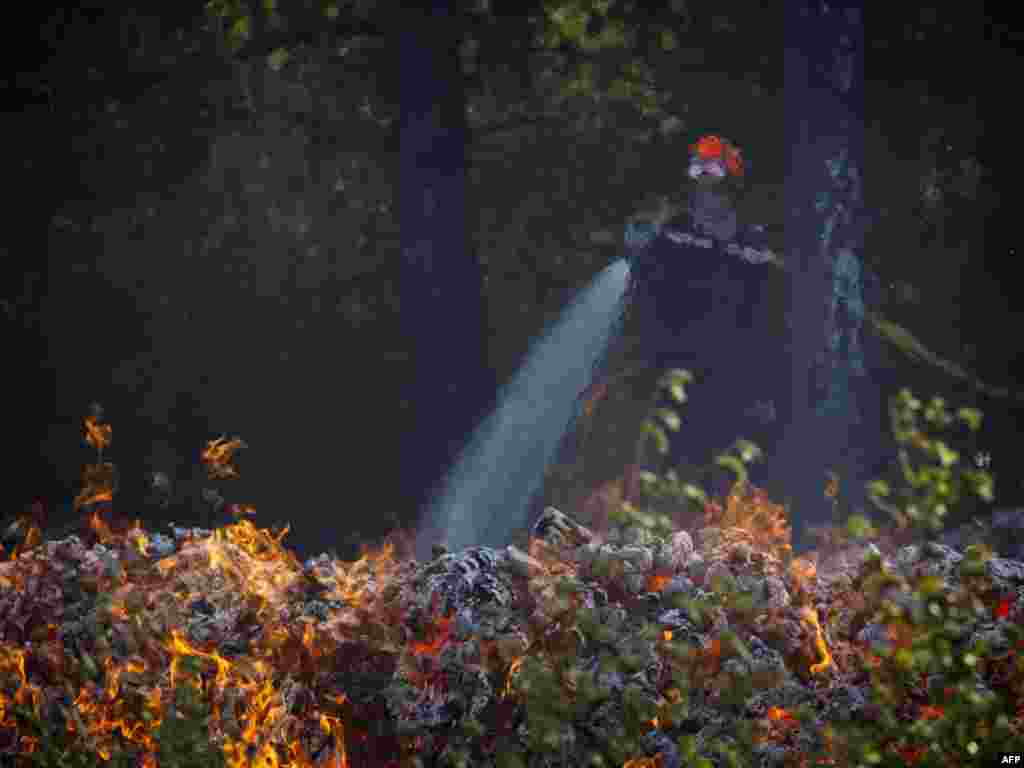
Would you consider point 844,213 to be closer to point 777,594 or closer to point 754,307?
point 754,307

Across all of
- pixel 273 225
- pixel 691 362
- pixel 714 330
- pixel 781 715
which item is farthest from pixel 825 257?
pixel 273 225

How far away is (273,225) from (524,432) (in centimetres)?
342

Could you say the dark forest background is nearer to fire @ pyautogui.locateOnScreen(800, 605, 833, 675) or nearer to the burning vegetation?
the burning vegetation

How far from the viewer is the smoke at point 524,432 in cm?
848

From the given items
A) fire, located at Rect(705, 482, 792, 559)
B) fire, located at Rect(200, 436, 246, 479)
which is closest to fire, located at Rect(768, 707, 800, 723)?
fire, located at Rect(705, 482, 792, 559)

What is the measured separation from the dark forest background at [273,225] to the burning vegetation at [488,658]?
4050 mm

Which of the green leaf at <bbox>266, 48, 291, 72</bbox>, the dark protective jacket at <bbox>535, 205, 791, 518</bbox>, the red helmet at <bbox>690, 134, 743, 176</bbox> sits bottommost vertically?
the dark protective jacket at <bbox>535, 205, 791, 518</bbox>

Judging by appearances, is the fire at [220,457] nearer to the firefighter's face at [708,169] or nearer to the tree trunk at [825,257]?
the firefighter's face at [708,169]

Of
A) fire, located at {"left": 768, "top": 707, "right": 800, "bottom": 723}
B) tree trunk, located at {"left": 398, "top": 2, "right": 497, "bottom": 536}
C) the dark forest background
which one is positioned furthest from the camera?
the dark forest background

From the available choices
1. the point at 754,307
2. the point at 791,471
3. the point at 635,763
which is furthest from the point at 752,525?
the point at 635,763

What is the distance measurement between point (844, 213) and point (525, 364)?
3.44m

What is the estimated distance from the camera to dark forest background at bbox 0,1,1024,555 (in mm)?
8836

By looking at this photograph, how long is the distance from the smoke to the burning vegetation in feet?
11.2

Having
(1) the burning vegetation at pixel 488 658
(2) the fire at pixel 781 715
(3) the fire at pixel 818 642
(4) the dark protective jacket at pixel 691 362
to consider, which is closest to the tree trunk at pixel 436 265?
(4) the dark protective jacket at pixel 691 362
